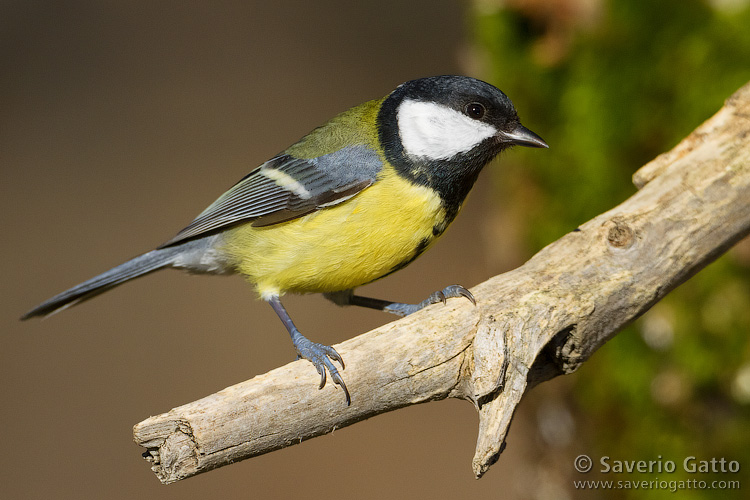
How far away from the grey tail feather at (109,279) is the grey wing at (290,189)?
5cm

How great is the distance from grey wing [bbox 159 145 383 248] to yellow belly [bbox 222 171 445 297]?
0.03 m

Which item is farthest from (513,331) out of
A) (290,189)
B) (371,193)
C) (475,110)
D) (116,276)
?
(116,276)

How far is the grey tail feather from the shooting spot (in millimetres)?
2126

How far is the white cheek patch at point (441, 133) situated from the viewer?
1883mm

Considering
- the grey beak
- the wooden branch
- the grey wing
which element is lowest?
the wooden branch

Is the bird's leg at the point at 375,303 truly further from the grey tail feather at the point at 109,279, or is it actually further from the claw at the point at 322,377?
the grey tail feather at the point at 109,279

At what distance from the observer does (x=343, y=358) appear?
1615mm

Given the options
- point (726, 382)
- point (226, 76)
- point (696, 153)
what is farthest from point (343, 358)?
point (226, 76)

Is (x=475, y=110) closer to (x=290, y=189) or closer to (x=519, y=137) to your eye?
(x=519, y=137)

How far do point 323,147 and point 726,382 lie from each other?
1.48 metres

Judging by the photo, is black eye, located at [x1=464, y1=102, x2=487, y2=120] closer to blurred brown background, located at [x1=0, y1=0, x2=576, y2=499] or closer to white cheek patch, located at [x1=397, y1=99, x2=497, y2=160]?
white cheek patch, located at [x1=397, y1=99, x2=497, y2=160]

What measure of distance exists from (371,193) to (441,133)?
0.27 m

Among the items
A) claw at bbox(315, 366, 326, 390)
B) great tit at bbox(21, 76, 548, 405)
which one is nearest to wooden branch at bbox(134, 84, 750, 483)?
claw at bbox(315, 366, 326, 390)

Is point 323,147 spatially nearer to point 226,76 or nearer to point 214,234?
point 214,234
